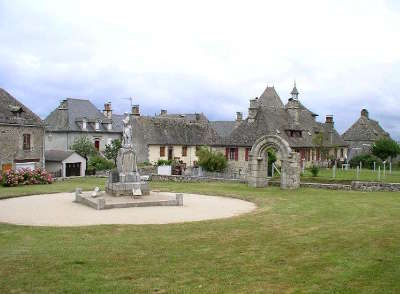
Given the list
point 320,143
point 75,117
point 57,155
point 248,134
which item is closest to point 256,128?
point 248,134

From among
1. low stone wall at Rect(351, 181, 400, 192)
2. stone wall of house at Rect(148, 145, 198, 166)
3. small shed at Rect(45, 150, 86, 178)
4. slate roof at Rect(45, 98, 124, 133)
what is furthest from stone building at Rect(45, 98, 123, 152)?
low stone wall at Rect(351, 181, 400, 192)

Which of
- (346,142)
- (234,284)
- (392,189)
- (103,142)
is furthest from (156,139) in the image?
(234,284)

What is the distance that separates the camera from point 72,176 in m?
41.9

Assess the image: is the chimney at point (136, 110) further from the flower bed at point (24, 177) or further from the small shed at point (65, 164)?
the flower bed at point (24, 177)

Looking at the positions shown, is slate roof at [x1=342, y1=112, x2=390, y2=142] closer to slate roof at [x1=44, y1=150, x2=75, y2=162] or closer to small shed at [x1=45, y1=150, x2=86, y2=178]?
small shed at [x1=45, y1=150, x2=86, y2=178]

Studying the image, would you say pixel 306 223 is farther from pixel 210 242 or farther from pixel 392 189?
pixel 392 189

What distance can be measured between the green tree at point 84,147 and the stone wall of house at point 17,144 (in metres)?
7.51

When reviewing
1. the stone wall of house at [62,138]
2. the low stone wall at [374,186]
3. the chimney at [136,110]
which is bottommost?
the low stone wall at [374,186]

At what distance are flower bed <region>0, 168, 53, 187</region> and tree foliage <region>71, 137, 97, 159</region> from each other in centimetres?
1410

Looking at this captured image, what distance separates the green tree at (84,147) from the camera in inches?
1908

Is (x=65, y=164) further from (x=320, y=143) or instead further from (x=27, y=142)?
(x=320, y=143)

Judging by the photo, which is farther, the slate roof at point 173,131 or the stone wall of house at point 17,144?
the slate roof at point 173,131

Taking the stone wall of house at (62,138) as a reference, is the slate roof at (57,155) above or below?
below

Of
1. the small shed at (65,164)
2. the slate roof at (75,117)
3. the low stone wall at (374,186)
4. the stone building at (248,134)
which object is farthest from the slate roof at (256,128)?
the low stone wall at (374,186)
